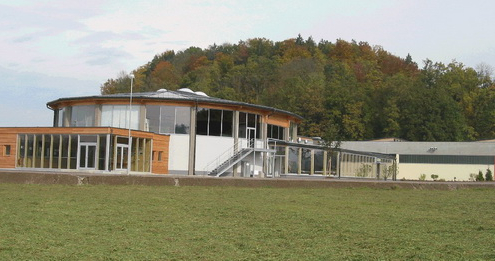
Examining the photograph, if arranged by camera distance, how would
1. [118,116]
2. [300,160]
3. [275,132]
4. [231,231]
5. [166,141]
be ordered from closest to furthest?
[231,231] → [166,141] → [118,116] → [300,160] → [275,132]

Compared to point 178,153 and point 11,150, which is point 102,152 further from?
point 11,150

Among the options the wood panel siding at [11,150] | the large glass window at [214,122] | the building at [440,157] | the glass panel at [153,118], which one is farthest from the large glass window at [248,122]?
the wood panel siding at [11,150]

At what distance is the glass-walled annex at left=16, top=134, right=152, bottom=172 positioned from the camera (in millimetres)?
41281

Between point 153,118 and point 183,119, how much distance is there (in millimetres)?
2311

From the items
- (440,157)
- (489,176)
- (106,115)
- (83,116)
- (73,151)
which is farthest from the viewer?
(440,157)

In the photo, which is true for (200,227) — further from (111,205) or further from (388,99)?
(388,99)

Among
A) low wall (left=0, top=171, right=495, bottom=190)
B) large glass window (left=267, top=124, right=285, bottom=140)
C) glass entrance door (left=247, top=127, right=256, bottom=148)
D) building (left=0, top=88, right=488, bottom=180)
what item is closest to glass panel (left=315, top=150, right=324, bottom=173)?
building (left=0, top=88, right=488, bottom=180)

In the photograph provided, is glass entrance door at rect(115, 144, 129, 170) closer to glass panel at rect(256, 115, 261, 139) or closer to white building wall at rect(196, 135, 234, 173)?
white building wall at rect(196, 135, 234, 173)

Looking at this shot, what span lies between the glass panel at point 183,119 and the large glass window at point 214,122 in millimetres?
776

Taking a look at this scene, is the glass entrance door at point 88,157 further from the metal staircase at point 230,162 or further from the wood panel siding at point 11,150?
the metal staircase at point 230,162

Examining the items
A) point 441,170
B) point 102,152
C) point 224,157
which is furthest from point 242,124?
point 441,170

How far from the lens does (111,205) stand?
1620cm

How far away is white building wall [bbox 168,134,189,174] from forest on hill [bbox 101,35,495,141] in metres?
34.9

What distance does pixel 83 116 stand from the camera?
4888 centimetres
